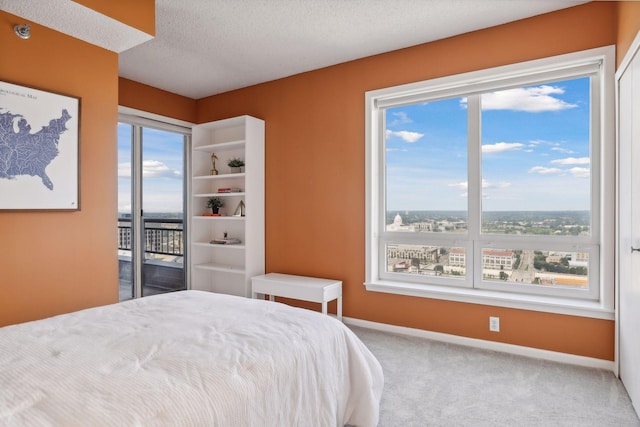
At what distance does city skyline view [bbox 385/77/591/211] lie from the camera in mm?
2820

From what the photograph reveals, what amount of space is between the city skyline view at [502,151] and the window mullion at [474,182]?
40mm

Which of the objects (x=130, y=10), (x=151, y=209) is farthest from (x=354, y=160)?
(x=151, y=209)

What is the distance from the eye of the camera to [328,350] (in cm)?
171

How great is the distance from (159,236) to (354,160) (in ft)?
8.68

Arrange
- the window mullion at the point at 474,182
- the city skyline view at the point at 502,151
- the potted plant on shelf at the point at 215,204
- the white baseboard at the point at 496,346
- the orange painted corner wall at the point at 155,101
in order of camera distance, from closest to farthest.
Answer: the white baseboard at the point at 496,346
the city skyline view at the point at 502,151
the window mullion at the point at 474,182
the orange painted corner wall at the point at 155,101
the potted plant on shelf at the point at 215,204

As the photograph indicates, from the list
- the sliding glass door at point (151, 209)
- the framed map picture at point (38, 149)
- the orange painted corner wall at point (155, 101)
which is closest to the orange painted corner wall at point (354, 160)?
the orange painted corner wall at point (155, 101)

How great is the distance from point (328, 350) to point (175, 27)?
2.74 m

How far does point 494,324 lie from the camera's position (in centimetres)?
299

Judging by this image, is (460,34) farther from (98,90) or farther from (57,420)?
(57,420)

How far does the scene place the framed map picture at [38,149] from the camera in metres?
2.26

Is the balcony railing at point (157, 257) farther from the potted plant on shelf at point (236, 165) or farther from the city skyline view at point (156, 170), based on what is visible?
the potted plant on shelf at point (236, 165)

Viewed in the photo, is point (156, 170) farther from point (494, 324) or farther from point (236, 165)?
point (494, 324)

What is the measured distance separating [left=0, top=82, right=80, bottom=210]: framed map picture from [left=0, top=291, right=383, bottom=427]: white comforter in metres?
0.90

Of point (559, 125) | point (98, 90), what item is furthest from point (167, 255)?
point (559, 125)
